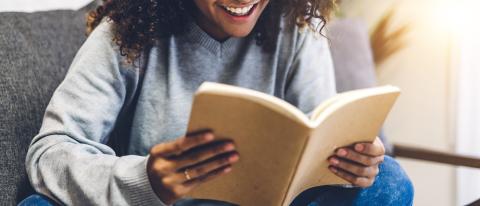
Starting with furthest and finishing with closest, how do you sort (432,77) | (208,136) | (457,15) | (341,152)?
(432,77)
(457,15)
(341,152)
(208,136)

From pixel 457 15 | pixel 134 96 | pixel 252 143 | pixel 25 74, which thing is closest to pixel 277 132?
pixel 252 143

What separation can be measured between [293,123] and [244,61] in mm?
404

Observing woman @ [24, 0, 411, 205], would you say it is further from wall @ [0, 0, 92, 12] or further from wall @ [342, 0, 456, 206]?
wall @ [342, 0, 456, 206]

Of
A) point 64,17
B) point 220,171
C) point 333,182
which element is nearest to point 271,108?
point 220,171

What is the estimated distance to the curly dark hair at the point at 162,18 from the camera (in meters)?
0.94

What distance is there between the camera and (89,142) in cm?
85

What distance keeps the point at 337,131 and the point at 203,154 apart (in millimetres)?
186

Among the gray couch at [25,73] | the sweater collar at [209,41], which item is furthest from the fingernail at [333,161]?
the gray couch at [25,73]

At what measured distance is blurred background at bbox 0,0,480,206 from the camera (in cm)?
171

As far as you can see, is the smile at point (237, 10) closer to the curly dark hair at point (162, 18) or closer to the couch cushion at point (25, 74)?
the curly dark hair at point (162, 18)

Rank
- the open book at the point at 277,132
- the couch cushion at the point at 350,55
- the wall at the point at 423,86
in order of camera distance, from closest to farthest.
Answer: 1. the open book at the point at 277,132
2. the couch cushion at the point at 350,55
3. the wall at the point at 423,86

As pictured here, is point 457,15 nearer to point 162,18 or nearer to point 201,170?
point 162,18

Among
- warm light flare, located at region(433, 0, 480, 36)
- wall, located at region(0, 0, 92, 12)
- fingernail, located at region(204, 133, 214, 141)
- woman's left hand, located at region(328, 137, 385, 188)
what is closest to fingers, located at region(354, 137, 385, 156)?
woman's left hand, located at region(328, 137, 385, 188)

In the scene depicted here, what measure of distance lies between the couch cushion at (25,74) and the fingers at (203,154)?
344 mm
